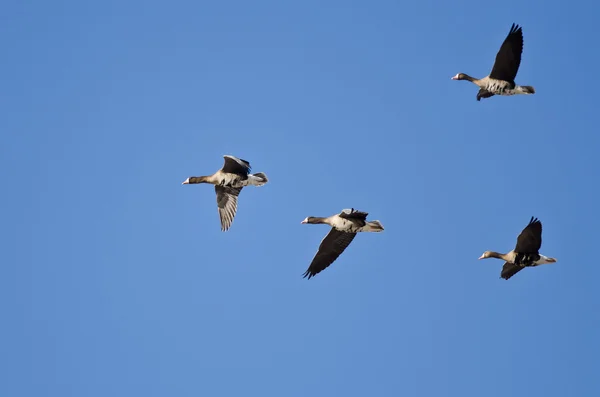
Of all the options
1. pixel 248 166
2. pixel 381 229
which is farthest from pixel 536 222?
pixel 248 166

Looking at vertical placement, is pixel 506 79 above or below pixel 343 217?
above

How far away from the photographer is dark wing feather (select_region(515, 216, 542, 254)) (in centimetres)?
3256

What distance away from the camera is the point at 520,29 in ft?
113

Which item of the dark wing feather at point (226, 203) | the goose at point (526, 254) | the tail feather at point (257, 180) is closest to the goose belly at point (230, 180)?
the tail feather at point (257, 180)

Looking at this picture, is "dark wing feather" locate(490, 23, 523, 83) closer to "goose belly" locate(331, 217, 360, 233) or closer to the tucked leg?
the tucked leg

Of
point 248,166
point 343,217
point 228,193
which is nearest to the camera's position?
point 343,217

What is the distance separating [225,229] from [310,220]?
4133 mm

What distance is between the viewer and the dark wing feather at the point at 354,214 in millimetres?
31138

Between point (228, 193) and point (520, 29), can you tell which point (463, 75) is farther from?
point (228, 193)

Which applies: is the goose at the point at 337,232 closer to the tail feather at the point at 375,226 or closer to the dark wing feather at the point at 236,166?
the tail feather at the point at 375,226

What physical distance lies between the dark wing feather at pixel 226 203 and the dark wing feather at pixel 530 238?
357 inches

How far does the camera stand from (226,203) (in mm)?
36688

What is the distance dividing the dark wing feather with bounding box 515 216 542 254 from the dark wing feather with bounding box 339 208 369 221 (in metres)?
4.78

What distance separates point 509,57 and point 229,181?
944 centimetres
